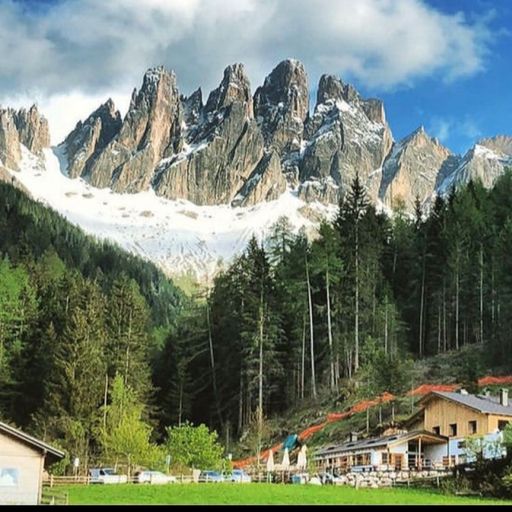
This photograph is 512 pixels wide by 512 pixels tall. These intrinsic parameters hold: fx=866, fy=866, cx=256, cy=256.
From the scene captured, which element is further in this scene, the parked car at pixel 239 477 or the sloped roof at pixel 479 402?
the sloped roof at pixel 479 402

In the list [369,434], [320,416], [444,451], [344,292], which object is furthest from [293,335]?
[444,451]

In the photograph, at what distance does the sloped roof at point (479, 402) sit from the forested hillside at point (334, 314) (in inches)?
467

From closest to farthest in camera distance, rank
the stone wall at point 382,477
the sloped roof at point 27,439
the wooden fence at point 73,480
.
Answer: the sloped roof at point 27,439 < the stone wall at point 382,477 < the wooden fence at point 73,480

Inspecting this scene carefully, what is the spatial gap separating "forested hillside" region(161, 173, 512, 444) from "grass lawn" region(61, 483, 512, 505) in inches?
976

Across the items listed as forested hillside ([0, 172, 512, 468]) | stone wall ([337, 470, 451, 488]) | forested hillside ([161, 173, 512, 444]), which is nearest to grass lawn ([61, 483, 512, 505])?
stone wall ([337, 470, 451, 488])

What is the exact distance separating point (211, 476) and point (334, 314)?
29.8 meters

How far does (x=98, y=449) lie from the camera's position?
194ft

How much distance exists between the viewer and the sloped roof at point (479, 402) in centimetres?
4809

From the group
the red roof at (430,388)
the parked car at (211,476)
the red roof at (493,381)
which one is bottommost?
the parked car at (211,476)

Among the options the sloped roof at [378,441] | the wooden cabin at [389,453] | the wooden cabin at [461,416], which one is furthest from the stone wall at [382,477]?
the sloped roof at [378,441]

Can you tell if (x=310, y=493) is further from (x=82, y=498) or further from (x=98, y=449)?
(x=98, y=449)

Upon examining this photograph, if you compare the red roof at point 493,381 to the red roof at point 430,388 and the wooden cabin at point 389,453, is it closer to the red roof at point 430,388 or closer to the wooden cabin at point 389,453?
the red roof at point 430,388

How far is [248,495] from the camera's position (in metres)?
34.6

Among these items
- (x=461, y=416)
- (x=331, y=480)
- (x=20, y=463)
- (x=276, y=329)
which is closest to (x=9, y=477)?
(x=20, y=463)
